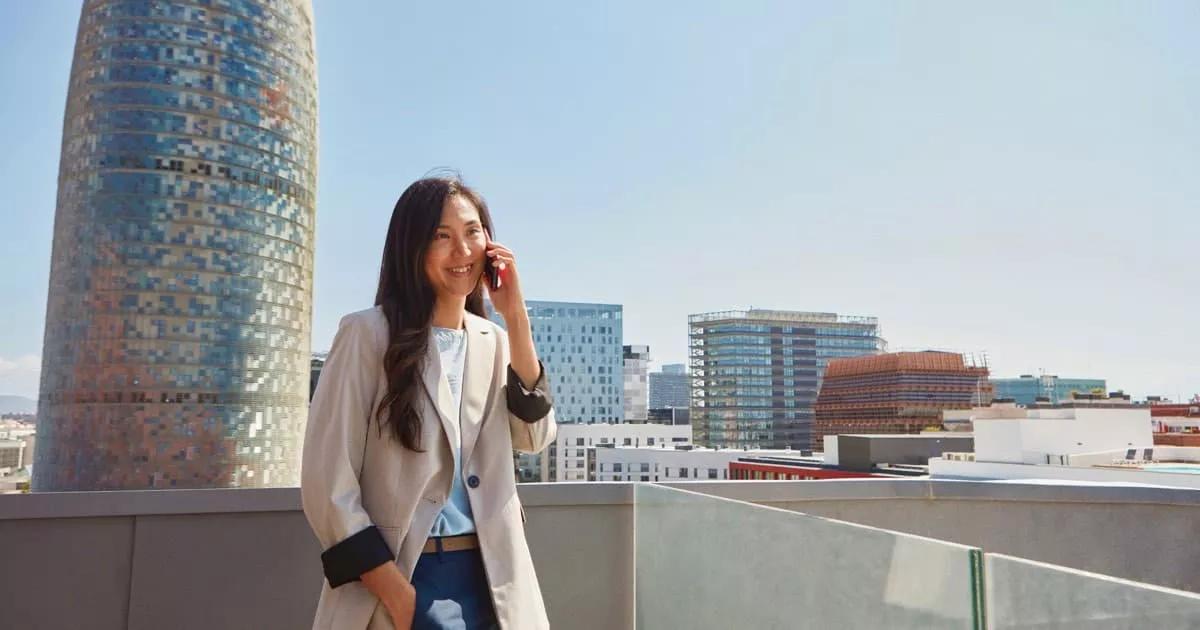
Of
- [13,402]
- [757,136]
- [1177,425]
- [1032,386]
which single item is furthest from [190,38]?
[1032,386]

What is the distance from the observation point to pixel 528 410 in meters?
1.17

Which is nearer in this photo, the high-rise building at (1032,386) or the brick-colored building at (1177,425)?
the brick-colored building at (1177,425)

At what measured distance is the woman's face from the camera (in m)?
1.13

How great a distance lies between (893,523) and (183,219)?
11116 millimetres

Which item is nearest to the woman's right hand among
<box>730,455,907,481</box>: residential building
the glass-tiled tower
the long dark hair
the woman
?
the woman

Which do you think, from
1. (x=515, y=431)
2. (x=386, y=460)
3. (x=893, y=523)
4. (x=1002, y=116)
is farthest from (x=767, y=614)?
(x=1002, y=116)

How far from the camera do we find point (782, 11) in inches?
346

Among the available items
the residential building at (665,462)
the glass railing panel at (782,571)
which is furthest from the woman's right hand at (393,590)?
the residential building at (665,462)

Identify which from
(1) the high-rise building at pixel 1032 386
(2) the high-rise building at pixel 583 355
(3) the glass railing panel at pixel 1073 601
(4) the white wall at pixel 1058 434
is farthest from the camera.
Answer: (1) the high-rise building at pixel 1032 386

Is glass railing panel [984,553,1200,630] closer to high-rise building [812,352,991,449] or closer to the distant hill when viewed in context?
high-rise building [812,352,991,449]

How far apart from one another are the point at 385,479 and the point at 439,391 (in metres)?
0.15

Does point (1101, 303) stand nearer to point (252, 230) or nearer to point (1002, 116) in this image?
point (1002, 116)

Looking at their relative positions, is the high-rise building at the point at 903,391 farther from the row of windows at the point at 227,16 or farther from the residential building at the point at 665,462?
the row of windows at the point at 227,16

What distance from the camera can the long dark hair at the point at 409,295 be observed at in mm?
1020
